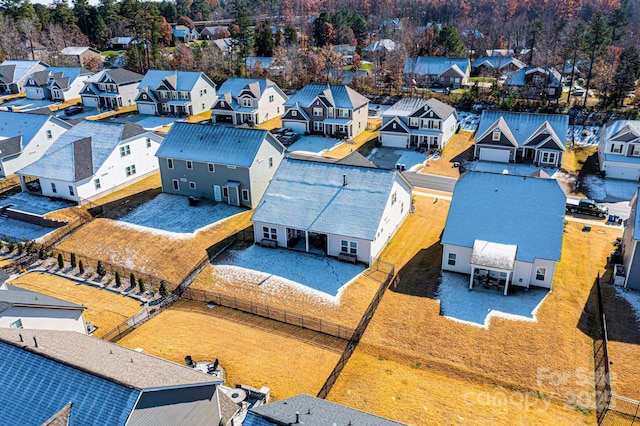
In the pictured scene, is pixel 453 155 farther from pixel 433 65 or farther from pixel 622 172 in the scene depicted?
pixel 433 65

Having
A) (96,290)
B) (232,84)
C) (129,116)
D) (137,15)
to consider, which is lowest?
(96,290)

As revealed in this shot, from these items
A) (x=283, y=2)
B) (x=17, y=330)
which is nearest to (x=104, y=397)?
(x=17, y=330)

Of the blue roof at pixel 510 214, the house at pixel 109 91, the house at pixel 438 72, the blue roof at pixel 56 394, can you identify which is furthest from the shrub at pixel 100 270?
the house at pixel 438 72

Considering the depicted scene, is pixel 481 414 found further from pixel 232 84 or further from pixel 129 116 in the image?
pixel 129 116

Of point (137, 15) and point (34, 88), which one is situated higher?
point (137, 15)

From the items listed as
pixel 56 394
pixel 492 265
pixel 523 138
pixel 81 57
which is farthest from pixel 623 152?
pixel 81 57

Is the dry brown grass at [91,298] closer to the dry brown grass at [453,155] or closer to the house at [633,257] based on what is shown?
the house at [633,257]
